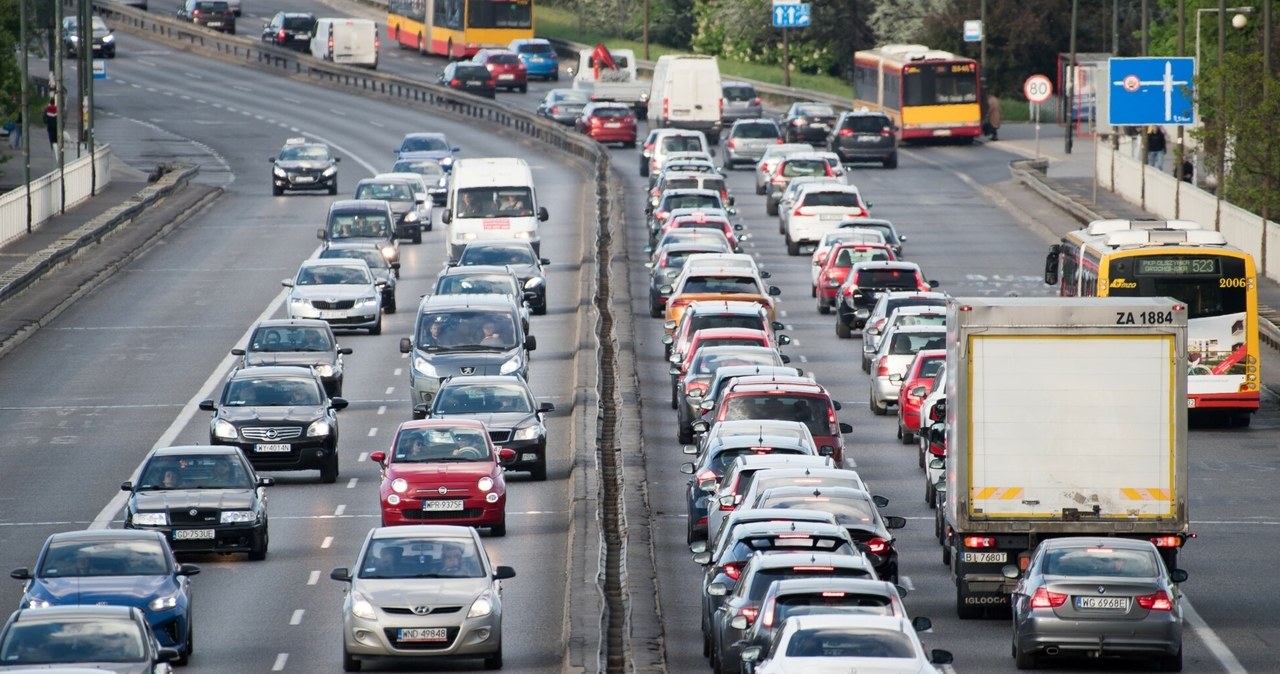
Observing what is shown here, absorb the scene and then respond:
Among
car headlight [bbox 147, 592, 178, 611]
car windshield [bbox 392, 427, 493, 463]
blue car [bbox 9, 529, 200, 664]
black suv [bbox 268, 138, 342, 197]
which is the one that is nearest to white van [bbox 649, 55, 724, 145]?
black suv [bbox 268, 138, 342, 197]

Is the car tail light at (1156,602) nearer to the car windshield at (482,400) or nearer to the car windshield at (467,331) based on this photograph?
the car windshield at (482,400)

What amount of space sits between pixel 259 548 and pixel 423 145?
51261mm

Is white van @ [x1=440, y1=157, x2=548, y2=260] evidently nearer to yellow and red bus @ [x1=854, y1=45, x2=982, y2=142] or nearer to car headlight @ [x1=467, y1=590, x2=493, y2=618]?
yellow and red bus @ [x1=854, y1=45, x2=982, y2=142]

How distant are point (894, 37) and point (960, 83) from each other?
27.9m

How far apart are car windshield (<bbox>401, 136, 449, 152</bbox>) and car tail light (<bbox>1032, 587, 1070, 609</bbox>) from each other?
191 ft

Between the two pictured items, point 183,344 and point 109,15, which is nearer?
point 183,344

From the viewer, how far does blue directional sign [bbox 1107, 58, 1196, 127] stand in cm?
6631

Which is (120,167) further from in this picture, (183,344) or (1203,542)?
(1203,542)

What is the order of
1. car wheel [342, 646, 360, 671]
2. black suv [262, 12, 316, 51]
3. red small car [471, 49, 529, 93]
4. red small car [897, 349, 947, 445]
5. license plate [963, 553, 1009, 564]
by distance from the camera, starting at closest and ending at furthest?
1. car wheel [342, 646, 360, 671]
2. license plate [963, 553, 1009, 564]
3. red small car [897, 349, 947, 445]
4. red small car [471, 49, 529, 93]
5. black suv [262, 12, 316, 51]

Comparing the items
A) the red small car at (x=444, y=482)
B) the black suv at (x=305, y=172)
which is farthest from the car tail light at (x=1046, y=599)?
the black suv at (x=305, y=172)

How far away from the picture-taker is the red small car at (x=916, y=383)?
121ft

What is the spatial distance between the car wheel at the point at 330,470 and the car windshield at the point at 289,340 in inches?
250

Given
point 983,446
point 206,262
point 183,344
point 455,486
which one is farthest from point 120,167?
point 983,446

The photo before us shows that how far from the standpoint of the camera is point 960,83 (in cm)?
8588
